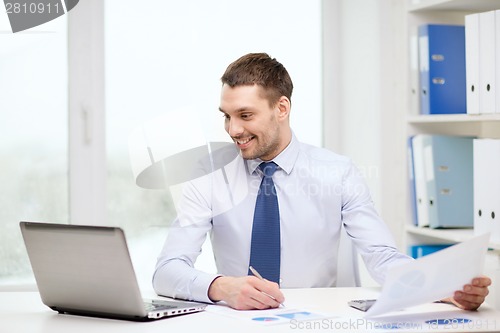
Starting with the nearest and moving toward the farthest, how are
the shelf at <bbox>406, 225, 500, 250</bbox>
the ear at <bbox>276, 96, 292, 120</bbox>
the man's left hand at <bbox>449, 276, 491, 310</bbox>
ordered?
1. the man's left hand at <bbox>449, 276, 491, 310</bbox>
2. the ear at <bbox>276, 96, 292, 120</bbox>
3. the shelf at <bbox>406, 225, 500, 250</bbox>

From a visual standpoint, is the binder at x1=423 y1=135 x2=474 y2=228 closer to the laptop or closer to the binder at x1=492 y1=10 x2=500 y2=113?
the binder at x1=492 y1=10 x2=500 y2=113

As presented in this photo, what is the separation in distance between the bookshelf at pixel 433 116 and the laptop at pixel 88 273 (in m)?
1.49

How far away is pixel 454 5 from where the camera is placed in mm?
2893

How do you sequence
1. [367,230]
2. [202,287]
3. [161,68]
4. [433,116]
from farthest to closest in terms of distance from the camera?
[161,68] < [433,116] < [367,230] < [202,287]

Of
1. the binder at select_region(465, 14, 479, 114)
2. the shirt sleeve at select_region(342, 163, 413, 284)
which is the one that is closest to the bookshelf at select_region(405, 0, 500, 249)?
the binder at select_region(465, 14, 479, 114)

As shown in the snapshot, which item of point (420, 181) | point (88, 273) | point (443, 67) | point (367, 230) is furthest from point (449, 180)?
point (88, 273)

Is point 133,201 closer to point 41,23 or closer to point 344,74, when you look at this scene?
point 41,23

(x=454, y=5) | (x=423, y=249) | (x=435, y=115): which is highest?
(x=454, y=5)

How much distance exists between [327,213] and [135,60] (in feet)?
4.69

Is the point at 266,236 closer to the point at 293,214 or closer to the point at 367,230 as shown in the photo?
the point at 293,214

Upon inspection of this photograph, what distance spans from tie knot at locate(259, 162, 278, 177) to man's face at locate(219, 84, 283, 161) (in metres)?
0.03

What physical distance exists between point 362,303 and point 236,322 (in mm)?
327

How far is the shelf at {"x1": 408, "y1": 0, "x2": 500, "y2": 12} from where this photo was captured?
2.84 m

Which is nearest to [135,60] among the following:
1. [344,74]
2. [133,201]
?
[133,201]
